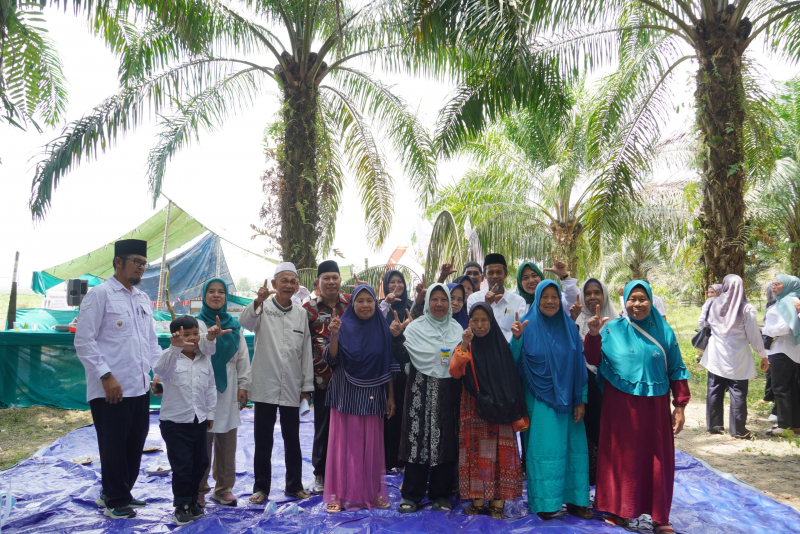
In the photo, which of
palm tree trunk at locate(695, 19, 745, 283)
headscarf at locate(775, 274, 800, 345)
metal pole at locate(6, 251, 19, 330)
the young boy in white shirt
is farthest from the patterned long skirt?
metal pole at locate(6, 251, 19, 330)

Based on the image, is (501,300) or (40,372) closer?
(501,300)

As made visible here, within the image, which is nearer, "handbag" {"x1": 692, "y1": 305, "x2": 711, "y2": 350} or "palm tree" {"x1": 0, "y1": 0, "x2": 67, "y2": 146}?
"palm tree" {"x1": 0, "y1": 0, "x2": 67, "y2": 146}

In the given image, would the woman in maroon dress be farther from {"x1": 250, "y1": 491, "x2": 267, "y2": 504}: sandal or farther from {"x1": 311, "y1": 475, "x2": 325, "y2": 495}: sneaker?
{"x1": 250, "y1": 491, "x2": 267, "y2": 504}: sandal

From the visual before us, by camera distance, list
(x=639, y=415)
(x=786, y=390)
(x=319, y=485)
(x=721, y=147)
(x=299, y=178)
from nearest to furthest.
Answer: (x=639, y=415), (x=319, y=485), (x=786, y=390), (x=721, y=147), (x=299, y=178)

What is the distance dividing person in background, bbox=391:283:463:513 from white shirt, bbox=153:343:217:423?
1.33m

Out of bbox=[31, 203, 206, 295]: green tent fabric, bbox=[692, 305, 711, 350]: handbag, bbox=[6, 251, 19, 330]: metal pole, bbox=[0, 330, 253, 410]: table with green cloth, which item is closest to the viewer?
bbox=[692, 305, 711, 350]: handbag

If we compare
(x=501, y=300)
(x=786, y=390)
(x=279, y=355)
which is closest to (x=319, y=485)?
(x=279, y=355)

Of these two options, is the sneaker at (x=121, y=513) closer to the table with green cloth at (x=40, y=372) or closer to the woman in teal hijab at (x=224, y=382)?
the woman in teal hijab at (x=224, y=382)

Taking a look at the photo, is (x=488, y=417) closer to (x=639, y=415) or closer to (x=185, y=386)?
(x=639, y=415)

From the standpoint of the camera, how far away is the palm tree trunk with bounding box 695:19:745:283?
6707 mm

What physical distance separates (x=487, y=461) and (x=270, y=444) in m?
1.53

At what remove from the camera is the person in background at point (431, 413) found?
12.2ft

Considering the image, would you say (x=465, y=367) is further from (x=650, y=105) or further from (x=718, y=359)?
(x=650, y=105)

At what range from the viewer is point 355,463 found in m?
3.79
